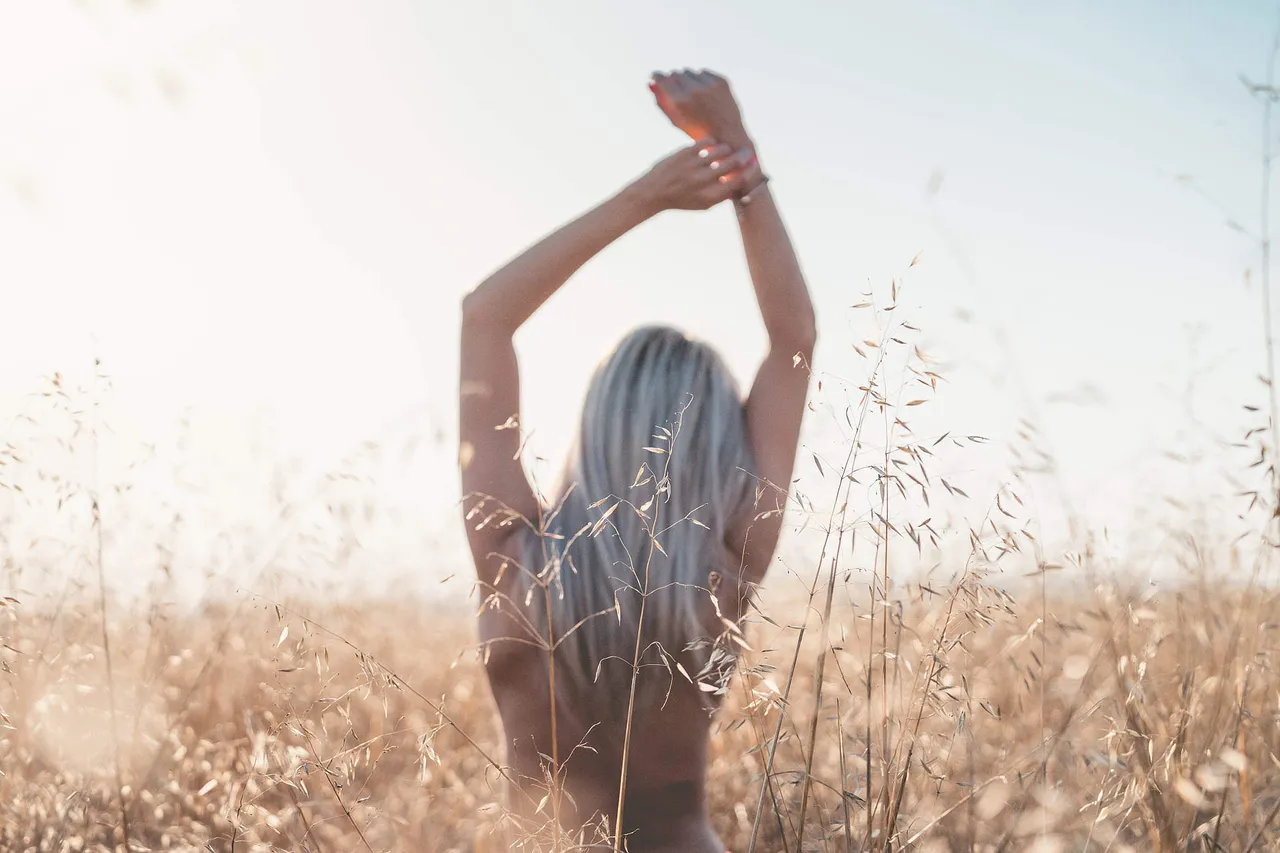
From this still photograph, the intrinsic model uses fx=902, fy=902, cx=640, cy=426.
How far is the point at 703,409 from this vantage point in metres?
1.90

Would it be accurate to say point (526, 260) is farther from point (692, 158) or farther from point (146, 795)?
point (146, 795)

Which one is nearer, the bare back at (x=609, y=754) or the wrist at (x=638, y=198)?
the bare back at (x=609, y=754)

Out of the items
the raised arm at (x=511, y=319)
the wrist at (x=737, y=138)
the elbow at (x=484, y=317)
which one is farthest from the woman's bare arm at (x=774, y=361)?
the elbow at (x=484, y=317)

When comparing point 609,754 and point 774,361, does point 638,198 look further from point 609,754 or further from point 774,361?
point 609,754

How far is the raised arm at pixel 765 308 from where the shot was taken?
1853 mm

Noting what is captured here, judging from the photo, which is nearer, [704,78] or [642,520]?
[642,520]

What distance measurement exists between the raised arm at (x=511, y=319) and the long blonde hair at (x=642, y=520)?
0.44ft

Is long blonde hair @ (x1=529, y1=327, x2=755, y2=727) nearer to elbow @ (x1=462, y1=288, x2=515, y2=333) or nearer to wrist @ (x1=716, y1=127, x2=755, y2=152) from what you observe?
elbow @ (x1=462, y1=288, x2=515, y2=333)

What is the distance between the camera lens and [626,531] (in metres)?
1.77

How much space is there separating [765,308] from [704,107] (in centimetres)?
51

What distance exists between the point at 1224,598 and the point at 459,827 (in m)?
2.10

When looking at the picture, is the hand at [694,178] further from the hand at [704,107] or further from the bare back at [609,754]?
the bare back at [609,754]

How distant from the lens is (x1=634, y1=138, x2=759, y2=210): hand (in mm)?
1837

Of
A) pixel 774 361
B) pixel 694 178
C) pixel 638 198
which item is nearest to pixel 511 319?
pixel 638 198
